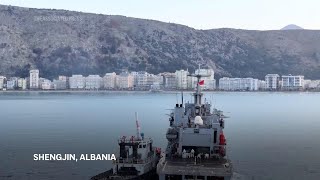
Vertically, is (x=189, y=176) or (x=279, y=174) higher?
(x=189, y=176)

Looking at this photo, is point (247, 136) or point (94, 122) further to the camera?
point (94, 122)

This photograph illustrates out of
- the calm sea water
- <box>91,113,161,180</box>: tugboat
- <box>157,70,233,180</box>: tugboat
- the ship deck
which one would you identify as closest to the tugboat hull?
<box>91,113,161,180</box>: tugboat

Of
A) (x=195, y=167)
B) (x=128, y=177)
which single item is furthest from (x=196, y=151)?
(x=128, y=177)

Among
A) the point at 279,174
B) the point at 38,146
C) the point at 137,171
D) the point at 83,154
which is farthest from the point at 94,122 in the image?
the point at 137,171

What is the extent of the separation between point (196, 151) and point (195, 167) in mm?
5657

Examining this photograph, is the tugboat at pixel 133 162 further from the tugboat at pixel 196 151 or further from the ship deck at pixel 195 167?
the ship deck at pixel 195 167

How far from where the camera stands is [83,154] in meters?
54.6

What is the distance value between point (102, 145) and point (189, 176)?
31564 millimetres

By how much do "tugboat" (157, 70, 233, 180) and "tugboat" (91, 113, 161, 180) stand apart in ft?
5.11

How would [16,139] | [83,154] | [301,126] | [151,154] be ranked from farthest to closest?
[301,126]
[16,139]
[83,154]
[151,154]

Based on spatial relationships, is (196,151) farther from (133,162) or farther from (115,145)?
(115,145)

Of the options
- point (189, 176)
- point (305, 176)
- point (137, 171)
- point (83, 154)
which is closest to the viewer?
point (189, 176)

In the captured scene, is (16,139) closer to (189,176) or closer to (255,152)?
(255,152)

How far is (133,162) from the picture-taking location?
115 feet
